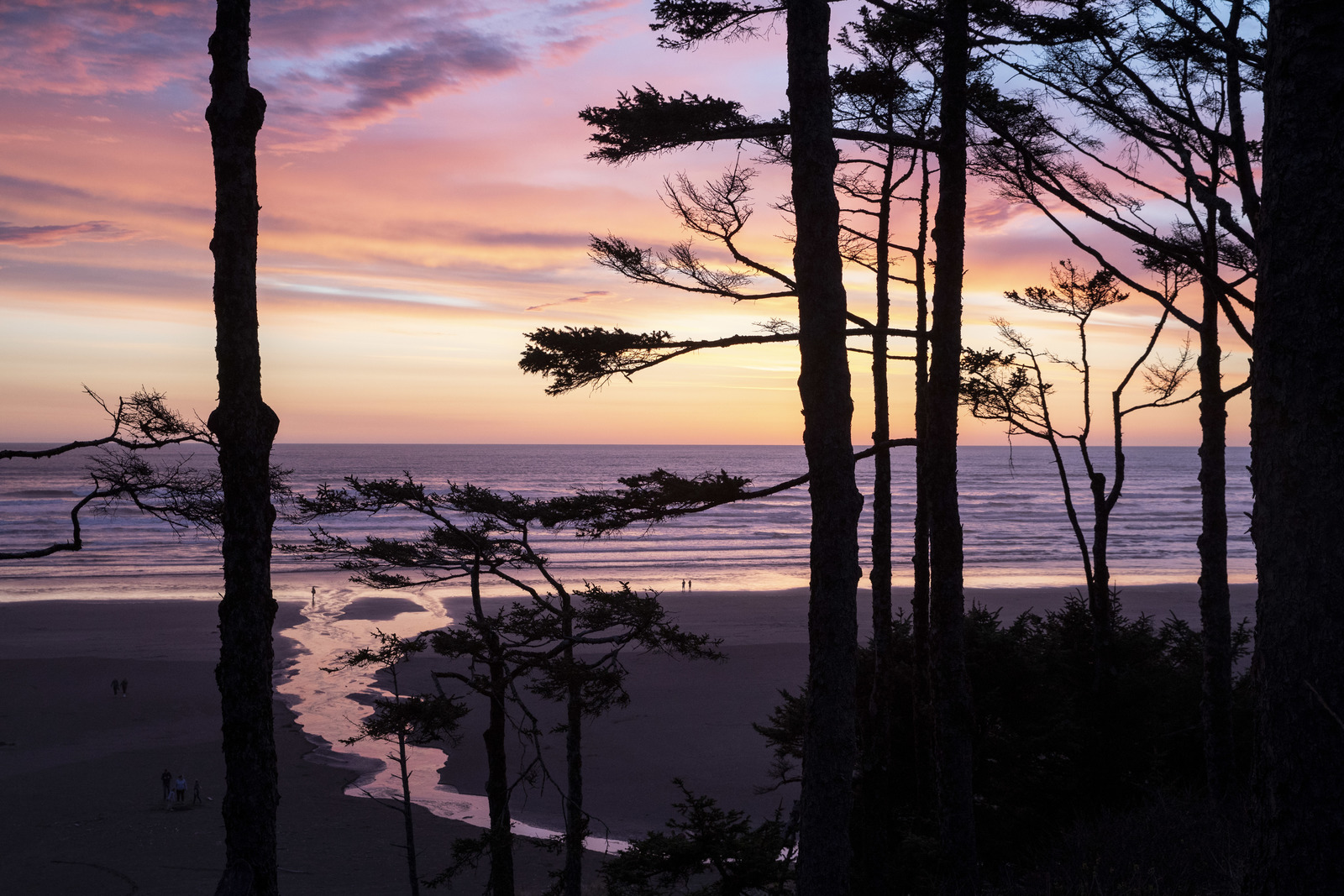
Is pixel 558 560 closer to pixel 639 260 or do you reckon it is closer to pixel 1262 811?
pixel 639 260

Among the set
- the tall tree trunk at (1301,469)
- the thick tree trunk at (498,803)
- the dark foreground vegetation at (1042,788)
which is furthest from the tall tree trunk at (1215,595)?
the thick tree trunk at (498,803)

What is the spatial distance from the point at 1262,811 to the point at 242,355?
20.6ft

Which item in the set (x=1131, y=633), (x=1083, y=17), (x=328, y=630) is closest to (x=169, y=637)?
(x=328, y=630)

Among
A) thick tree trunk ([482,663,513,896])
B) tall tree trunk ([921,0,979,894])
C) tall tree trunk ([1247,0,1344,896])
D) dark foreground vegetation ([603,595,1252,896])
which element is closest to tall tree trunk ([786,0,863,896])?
tall tree trunk ([921,0,979,894])

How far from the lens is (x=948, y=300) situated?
7699mm

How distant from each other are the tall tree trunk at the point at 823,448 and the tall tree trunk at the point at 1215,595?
18.7 feet

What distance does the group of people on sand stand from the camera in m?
17.6

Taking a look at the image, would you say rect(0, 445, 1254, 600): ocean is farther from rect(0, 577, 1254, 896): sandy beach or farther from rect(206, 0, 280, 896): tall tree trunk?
rect(206, 0, 280, 896): tall tree trunk

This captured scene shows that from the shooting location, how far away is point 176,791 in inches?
695

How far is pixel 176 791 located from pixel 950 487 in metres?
17.9

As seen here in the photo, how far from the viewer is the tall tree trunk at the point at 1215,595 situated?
31.6 feet

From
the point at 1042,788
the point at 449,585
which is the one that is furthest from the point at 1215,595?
the point at 449,585

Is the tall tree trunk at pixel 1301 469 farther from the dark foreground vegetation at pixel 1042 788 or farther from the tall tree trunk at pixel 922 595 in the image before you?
the tall tree trunk at pixel 922 595

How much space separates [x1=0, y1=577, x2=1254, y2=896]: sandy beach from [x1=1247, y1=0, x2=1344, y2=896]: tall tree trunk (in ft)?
46.6
